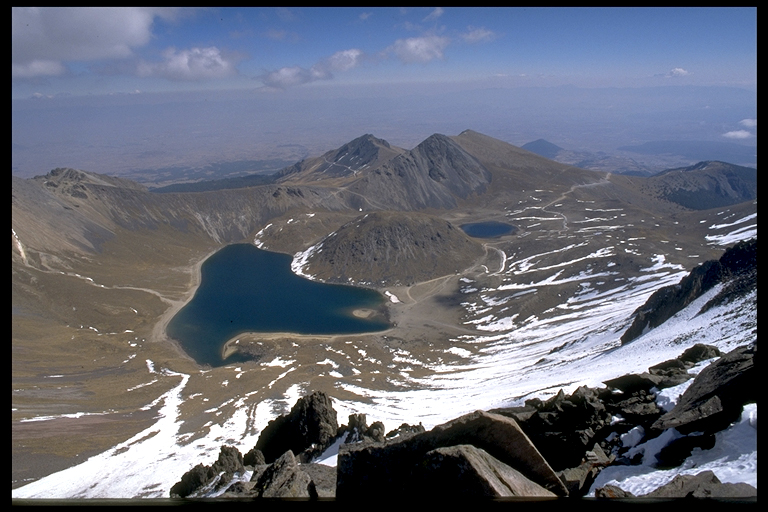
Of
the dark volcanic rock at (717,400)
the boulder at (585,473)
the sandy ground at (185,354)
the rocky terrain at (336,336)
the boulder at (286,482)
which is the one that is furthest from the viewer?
the rocky terrain at (336,336)

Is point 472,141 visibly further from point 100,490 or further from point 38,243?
point 100,490

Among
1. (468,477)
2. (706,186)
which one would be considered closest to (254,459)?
(468,477)

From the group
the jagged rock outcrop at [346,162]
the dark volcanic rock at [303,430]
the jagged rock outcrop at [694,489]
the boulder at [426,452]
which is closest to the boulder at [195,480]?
the dark volcanic rock at [303,430]

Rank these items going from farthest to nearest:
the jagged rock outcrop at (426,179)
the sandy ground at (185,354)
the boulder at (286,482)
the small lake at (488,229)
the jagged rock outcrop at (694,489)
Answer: the jagged rock outcrop at (426,179) → the small lake at (488,229) → the sandy ground at (185,354) → the boulder at (286,482) → the jagged rock outcrop at (694,489)

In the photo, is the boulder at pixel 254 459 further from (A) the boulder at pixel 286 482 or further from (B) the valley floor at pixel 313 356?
(A) the boulder at pixel 286 482

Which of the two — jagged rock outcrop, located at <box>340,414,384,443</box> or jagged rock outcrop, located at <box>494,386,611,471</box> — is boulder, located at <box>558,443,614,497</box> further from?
jagged rock outcrop, located at <box>340,414,384,443</box>

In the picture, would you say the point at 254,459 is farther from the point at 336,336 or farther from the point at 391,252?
the point at 391,252
